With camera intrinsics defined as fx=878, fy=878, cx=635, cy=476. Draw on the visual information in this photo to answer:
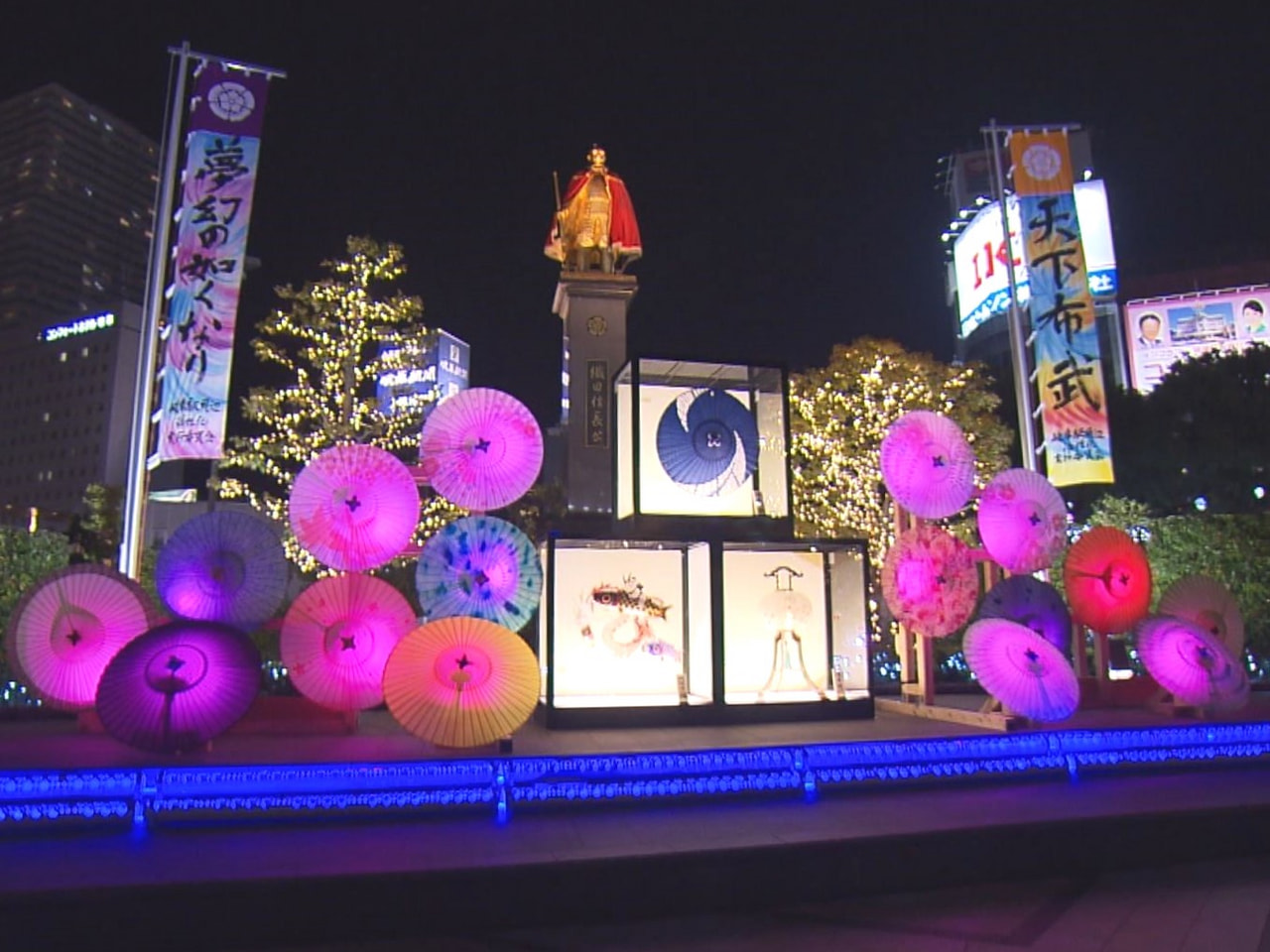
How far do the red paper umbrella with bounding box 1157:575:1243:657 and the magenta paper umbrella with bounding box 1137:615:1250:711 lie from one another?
2.09 ft

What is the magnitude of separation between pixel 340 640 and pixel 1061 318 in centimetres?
1022

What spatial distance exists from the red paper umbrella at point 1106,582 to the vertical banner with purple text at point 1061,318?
246 cm

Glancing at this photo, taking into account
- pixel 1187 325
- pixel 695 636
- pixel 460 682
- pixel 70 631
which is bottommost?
pixel 460 682

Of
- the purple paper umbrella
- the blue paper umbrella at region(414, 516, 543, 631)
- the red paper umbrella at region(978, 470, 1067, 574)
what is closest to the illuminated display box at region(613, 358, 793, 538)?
the blue paper umbrella at region(414, 516, 543, 631)

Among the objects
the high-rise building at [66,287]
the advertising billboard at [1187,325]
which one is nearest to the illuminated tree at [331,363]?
the advertising billboard at [1187,325]

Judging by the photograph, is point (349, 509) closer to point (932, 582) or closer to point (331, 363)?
point (932, 582)

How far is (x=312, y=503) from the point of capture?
7691 mm

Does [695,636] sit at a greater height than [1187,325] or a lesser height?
lesser

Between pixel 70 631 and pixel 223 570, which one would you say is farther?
pixel 223 570

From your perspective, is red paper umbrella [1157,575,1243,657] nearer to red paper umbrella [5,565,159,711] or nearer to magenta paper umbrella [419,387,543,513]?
magenta paper umbrella [419,387,543,513]

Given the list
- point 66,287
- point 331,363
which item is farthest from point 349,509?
point 66,287

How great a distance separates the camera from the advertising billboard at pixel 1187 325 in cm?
3703

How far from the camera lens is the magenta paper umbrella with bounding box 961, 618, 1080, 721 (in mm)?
7645

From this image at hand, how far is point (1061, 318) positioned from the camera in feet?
39.7
